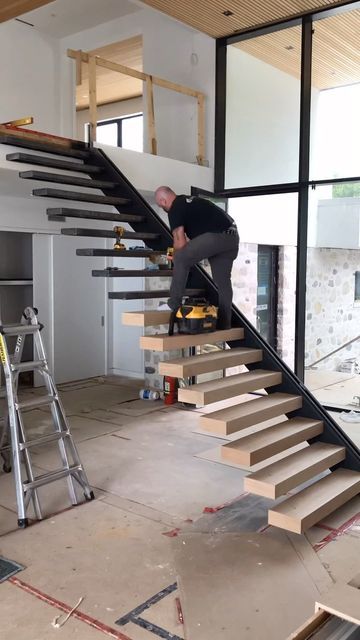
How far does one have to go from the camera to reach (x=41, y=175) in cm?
419

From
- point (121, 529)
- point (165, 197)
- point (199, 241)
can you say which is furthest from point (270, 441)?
point (165, 197)

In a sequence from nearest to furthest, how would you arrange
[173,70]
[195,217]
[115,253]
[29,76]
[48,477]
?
[48,477], [115,253], [195,217], [173,70], [29,76]

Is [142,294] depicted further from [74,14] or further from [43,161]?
[74,14]

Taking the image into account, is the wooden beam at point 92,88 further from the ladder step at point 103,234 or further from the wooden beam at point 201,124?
the wooden beam at point 201,124

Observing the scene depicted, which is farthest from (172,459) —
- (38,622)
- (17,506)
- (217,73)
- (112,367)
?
(217,73)

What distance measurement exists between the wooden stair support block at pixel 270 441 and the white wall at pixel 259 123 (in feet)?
11.1

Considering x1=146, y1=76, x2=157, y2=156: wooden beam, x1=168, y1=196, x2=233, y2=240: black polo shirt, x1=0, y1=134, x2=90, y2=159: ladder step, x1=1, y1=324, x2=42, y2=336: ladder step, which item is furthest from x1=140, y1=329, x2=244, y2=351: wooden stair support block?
x1=146, y1=76, x2=157, y2=156: wooden beam

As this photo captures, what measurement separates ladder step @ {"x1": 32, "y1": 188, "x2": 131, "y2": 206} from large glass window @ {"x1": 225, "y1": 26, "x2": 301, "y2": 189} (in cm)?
263

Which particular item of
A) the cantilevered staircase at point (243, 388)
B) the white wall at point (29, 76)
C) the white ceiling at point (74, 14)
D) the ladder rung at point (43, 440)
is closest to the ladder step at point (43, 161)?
the cantilevered staircase at point (243, 388)

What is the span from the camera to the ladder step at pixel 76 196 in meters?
4.11

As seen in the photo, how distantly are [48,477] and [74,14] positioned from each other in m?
6.48

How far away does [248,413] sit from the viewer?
12.8 ft

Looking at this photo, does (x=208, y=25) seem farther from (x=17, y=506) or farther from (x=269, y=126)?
(x=17, y=506)

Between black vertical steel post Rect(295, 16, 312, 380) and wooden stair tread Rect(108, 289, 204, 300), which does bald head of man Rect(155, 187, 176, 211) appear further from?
black vertical steel post Rect(295, 16, 312, 380)
